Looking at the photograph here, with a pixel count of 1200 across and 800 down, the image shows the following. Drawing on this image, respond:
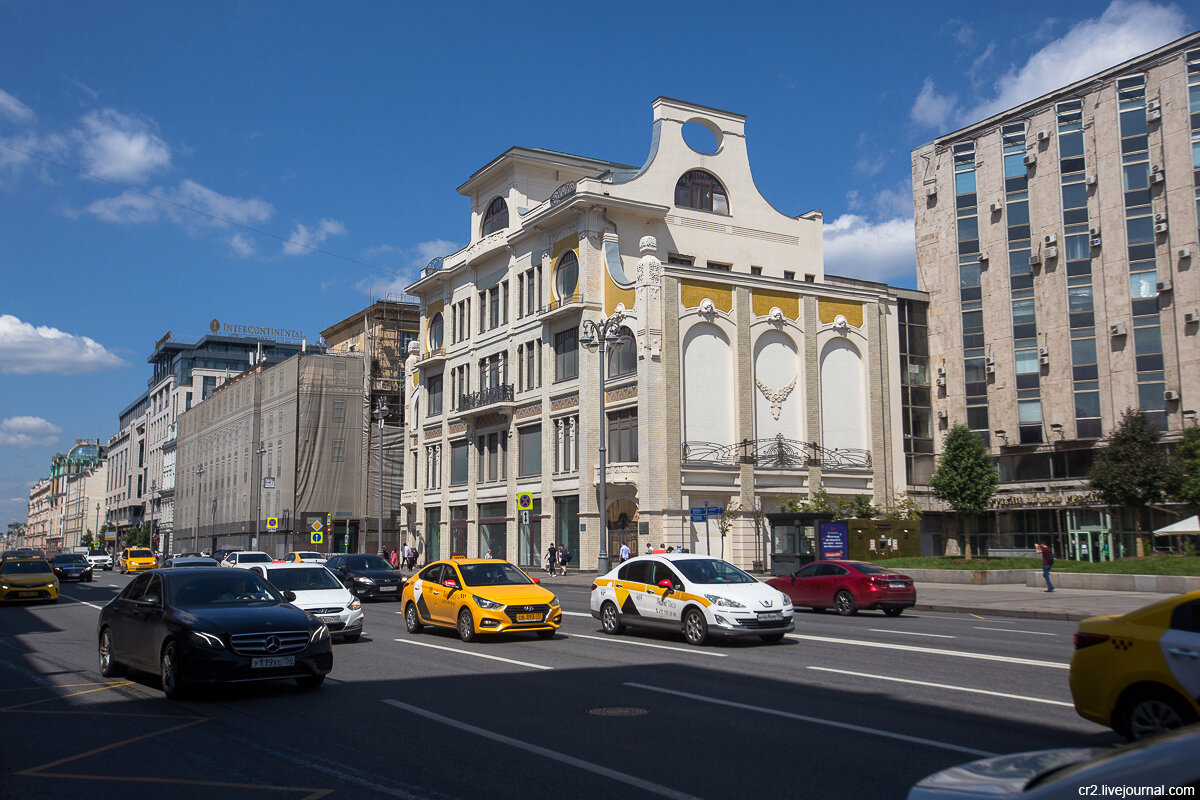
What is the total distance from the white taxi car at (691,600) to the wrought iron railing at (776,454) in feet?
83.9

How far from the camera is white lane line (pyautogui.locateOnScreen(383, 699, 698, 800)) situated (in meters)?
Result: 6.71

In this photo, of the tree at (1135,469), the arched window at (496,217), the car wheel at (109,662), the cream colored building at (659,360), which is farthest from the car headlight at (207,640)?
the arched window at (496,217)

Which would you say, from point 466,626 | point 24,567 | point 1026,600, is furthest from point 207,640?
point 24,567

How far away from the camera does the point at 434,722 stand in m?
9.37

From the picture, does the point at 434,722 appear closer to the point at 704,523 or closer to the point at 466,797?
the point at 466,797

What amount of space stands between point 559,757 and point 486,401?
47226 millimetres

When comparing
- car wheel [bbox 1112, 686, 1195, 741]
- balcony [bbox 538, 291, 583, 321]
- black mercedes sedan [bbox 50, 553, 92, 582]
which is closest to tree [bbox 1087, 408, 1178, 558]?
balcony [bbox 538, 291, 583, 321]

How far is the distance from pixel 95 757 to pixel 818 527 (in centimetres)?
2941

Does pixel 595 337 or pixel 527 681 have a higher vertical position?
pixel 595 337

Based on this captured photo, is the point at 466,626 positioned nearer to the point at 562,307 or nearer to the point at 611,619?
the point at 611,619

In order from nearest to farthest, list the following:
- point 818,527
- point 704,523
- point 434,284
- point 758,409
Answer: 1. point 818,527
2. point 704,523
3. point 758,409
4. point 434,284

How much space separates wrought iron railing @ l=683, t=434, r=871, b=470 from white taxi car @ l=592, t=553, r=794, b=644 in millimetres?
25567

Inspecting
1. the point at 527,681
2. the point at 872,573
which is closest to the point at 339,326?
the point at 872,573

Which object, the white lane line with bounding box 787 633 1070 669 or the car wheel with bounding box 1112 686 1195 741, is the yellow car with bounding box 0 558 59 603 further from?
the car wheel with bounding box 1112 686 1195 741
